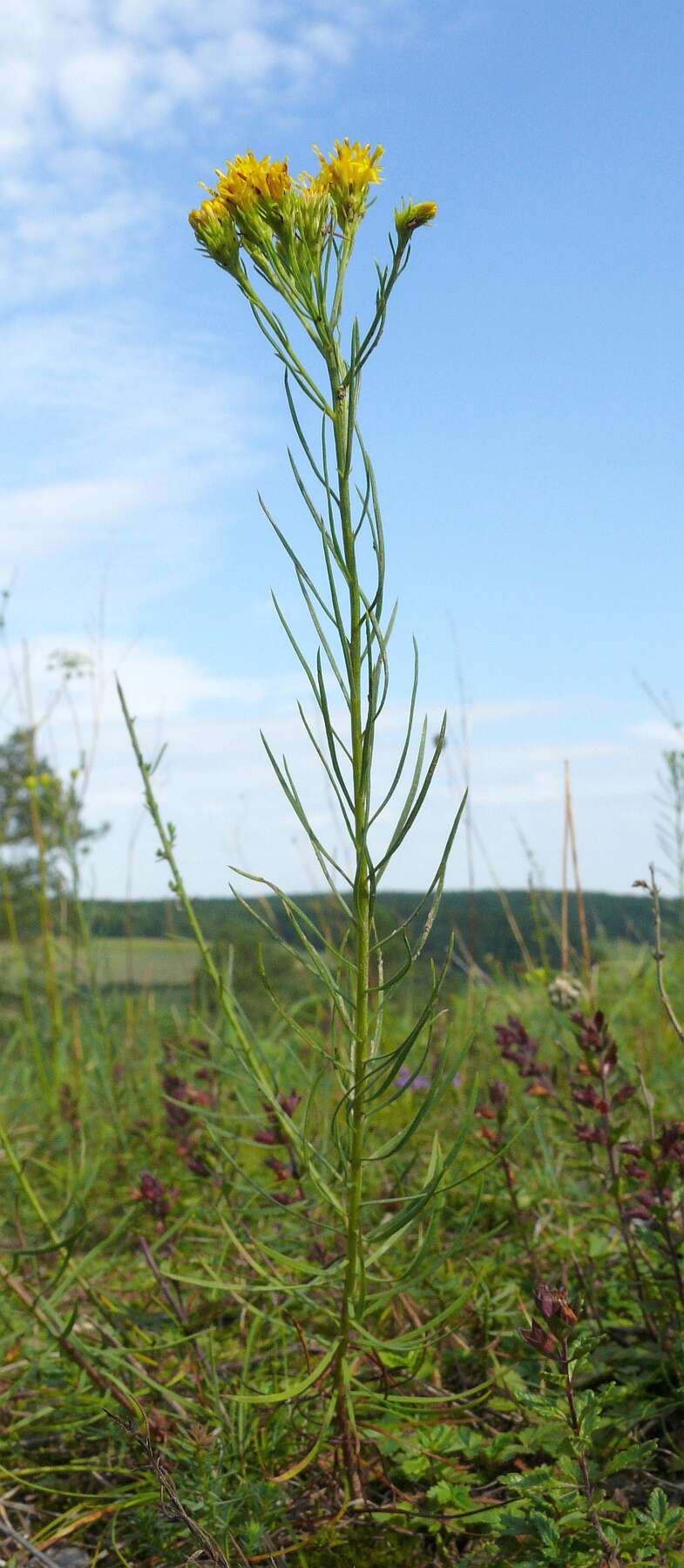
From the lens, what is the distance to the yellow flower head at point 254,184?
122 cm

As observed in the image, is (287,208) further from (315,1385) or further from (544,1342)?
(315,1385)

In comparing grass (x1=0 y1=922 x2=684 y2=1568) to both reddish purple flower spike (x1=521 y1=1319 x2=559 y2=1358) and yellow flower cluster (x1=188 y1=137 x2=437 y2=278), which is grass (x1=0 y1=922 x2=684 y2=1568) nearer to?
reddish purple flower spike (x1=521 y1=1319 x2=559 y2=1358)

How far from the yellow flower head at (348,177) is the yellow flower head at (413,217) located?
0.05 m

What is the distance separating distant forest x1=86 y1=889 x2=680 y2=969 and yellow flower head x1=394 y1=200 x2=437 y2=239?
3.39 meters

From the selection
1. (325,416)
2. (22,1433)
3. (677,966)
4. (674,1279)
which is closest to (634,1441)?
(674,1279)

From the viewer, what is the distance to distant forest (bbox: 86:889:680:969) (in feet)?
16.8

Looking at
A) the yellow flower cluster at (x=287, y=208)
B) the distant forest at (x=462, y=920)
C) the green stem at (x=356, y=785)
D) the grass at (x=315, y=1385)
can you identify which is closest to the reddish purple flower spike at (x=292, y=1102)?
the grass at (x=315, y=1385)

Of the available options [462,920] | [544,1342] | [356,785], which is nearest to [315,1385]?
[544,1342]

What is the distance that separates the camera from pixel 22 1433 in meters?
1.71

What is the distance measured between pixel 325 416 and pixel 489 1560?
51.4 inches

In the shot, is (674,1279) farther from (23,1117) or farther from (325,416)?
(23,1117)

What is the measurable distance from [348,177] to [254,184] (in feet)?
0.35

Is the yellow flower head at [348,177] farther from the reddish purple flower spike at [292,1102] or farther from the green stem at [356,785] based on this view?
the reddish purple flower spike at [292,1102]

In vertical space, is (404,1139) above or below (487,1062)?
above
